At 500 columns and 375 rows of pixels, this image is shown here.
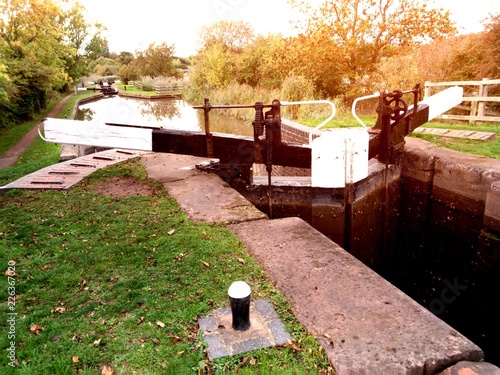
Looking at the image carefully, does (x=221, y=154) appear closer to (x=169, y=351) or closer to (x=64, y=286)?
(x=64, y=286)

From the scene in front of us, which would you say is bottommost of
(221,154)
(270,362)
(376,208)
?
(376,208)

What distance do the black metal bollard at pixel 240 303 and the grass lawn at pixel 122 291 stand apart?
192 millimetres

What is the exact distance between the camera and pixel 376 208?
5.48 meters

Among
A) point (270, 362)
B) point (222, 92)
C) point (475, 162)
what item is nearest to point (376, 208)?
point (475, 162)

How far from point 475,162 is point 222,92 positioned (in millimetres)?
16872

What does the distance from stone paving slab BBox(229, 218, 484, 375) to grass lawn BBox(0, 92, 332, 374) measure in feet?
0.32

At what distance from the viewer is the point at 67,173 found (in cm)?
532

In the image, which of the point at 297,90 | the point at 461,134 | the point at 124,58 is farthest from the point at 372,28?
the point at 124,58

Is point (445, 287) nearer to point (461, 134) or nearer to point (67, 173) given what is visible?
point (461, 134)

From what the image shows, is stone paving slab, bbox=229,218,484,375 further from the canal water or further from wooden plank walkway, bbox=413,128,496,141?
wooden plank walkway, bbox=413,128,496,141

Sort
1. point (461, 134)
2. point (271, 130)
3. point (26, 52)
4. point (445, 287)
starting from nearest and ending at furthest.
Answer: point (271, 130) < point (445, 287) < point (461, 134) < point (26, 52)

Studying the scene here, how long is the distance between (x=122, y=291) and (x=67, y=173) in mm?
3446

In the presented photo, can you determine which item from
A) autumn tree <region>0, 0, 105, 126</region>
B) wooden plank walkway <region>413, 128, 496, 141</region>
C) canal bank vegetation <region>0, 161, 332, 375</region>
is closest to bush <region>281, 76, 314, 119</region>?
wooden plank walkway <region>413, 128, 496, 141</region>

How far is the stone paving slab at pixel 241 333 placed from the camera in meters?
1.93
